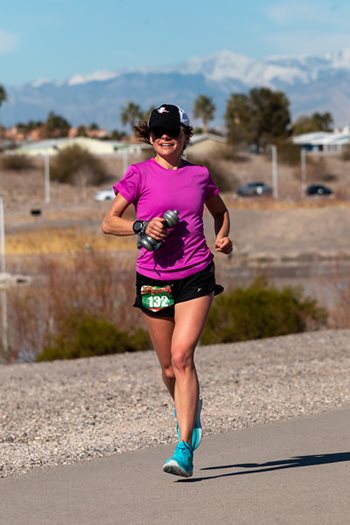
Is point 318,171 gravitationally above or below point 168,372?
below

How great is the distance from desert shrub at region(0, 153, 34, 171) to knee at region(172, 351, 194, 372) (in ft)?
333

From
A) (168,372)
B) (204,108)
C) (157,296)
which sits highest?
(157,296)

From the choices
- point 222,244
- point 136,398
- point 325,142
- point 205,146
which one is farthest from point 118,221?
point 325,142

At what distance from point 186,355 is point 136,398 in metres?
4.60

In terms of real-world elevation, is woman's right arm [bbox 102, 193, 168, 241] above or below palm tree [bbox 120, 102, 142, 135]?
above

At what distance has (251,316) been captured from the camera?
21250 mm

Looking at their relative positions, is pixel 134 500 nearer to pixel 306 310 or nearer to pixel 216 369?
pixel 216 369

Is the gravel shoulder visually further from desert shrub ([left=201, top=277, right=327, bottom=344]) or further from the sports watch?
desert shrub ([left=201, top=277, right=327, bottom=344])

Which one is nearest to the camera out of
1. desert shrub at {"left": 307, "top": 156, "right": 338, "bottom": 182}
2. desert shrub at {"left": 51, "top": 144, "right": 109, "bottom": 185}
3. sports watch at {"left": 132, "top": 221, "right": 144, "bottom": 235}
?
sports watch at {"left": 132, "top": 221, "right": 144, "bottom": 235}

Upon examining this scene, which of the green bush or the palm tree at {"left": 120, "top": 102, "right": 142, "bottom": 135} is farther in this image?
the palm tree at {"left": 120, "top": 102, "right": 142, "bottom": 135}

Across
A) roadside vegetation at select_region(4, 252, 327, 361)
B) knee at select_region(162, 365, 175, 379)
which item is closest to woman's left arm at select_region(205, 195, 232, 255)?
knee at select_region(162, 365, 175, 379)

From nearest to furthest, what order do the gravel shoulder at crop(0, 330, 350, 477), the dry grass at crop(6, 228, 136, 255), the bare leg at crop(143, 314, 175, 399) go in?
1. the bare leg at crop(143, 314, 175, 399)
2. the gravel shoulder at crop(0, 330, 350, 477)
3. the dry grass at crop(6, 228, 136, 255)

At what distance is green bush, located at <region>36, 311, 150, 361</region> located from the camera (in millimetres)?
19766

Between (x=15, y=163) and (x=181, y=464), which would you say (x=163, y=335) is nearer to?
(x=181, y=464)
